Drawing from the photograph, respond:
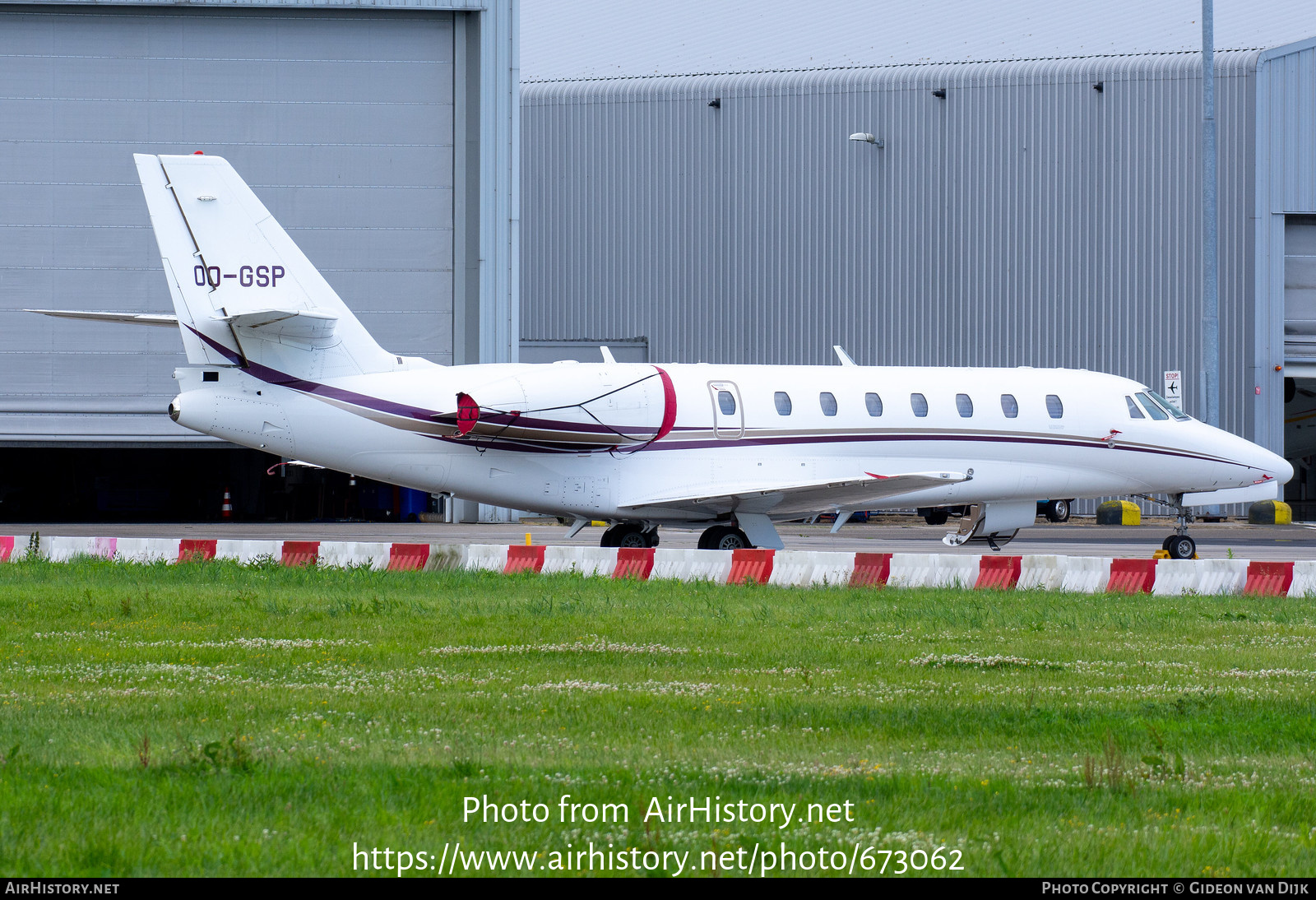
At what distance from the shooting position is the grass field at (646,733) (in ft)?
17.3

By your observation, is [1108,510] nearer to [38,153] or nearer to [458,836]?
[38,153]

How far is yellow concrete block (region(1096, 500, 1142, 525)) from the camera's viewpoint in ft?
128

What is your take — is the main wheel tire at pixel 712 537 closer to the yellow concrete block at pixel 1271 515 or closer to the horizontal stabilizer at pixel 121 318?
the horizontal stabilizer at pixel 121 318

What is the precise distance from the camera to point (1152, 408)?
24.3m

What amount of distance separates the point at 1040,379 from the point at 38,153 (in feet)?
83.4

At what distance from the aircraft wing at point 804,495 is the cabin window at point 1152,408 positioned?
14.8 feet

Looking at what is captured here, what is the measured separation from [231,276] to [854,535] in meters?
17.4

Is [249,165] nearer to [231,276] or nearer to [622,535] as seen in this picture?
[231,276]

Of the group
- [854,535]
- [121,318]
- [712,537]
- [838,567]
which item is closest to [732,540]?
[712,537]

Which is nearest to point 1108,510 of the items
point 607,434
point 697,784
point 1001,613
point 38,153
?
point 607,434

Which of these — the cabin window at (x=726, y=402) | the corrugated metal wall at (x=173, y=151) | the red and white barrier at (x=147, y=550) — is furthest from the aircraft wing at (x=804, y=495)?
the corrugated metal wall at (x=173, y=151)

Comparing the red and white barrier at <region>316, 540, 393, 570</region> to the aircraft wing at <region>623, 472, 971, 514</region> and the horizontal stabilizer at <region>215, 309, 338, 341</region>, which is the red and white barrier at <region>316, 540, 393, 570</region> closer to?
the horizontal stabilizer at <region>215, 309, 338, 341</region>

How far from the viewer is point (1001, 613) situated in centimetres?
1398

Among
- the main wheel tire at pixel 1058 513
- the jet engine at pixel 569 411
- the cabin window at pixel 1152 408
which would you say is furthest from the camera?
the main wheel tire at pixel 1058 513
